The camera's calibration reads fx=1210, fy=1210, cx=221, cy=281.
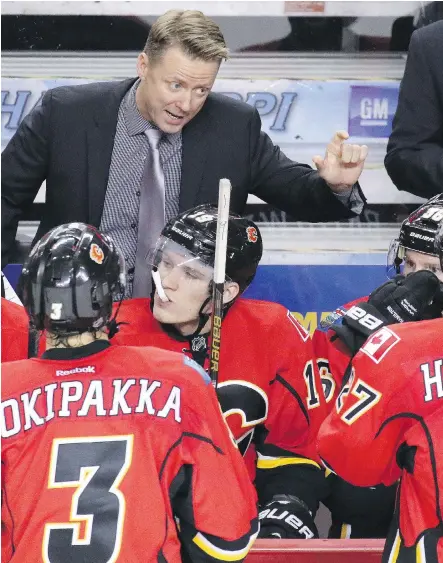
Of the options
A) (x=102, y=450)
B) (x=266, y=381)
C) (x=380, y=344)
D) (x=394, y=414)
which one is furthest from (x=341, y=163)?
(x=102, y=450)

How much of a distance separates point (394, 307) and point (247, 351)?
46cm

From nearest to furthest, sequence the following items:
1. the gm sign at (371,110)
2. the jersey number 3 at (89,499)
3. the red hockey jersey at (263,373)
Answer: the jersey number 3 at (89,499), the red hockey jersey at (263,373), the gm sign at (371,110)

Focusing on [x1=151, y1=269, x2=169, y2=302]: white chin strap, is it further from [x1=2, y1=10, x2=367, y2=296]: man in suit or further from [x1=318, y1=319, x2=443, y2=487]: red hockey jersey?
[x1=318, y1=319, x2=443, y2=487]: red hockey jersey

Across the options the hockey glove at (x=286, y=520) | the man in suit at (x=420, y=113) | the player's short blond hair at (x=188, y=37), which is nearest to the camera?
the hockey glove at (x=286, y=520)

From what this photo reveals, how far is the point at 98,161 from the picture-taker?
12.4 feet

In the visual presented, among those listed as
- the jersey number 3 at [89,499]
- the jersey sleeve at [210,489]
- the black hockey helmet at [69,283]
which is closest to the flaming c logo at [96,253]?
the black hockey helmet at [69,283]

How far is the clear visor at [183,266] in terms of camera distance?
132 inches

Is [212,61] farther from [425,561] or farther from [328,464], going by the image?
[425,561]

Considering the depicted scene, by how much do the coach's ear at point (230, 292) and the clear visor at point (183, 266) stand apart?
0.08m

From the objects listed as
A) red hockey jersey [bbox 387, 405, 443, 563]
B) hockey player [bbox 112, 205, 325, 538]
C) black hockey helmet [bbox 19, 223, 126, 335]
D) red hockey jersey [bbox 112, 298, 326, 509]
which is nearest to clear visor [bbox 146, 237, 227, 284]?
hockey player [bbox 112, 205, 325, 538]

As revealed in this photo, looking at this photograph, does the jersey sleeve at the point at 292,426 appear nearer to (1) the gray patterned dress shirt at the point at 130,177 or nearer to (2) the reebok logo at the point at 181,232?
(2) the reebok logo at the point at 181,232

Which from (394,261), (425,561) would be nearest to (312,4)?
(394,261)

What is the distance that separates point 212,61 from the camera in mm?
3570

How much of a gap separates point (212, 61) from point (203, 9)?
3.38 ft
